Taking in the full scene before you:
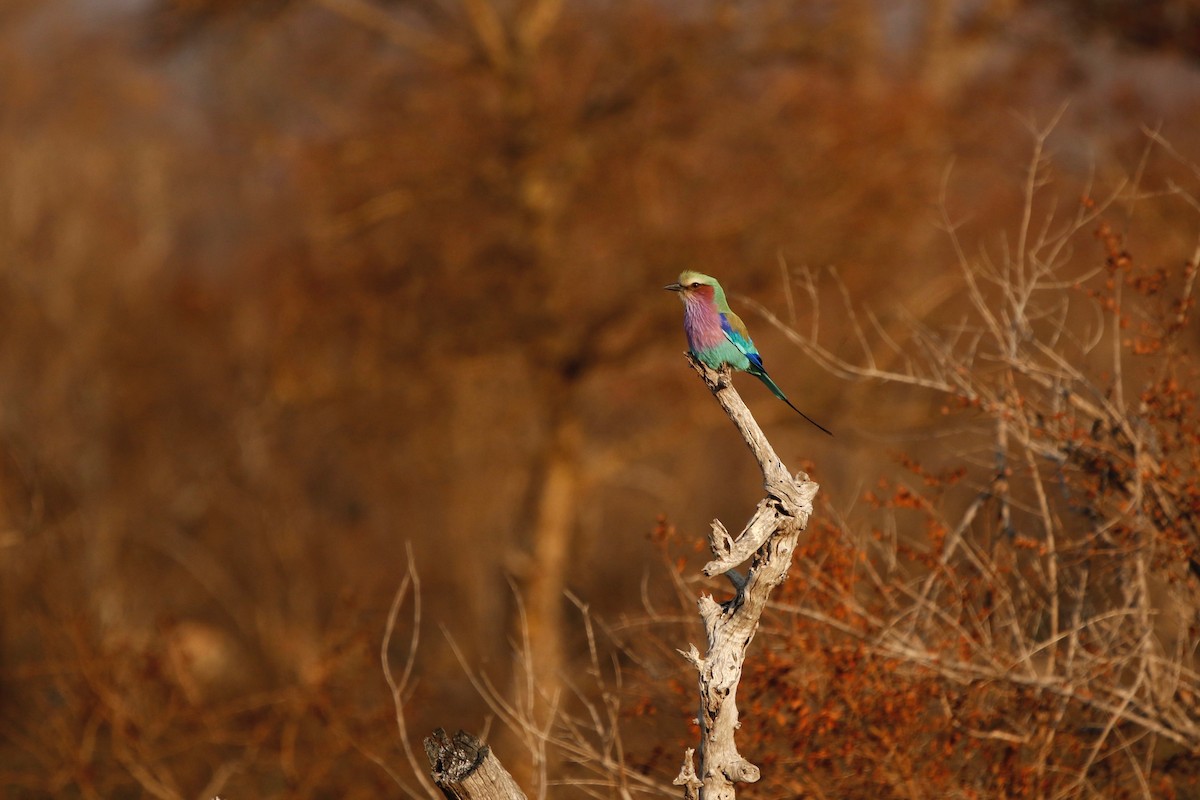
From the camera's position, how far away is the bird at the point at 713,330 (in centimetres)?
545

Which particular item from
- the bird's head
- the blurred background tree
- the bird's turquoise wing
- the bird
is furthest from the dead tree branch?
the blurred background tree

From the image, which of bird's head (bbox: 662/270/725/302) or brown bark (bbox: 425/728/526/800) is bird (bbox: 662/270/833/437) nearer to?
bird's head (bbox: 662/270/725/302)

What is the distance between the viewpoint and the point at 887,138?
1833cm

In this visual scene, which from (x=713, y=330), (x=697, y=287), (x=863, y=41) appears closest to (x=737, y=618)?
(x=713, y=330)

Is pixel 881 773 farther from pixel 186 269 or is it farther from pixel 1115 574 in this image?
pixel 186 269

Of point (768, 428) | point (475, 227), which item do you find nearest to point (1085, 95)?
point (768, 428)

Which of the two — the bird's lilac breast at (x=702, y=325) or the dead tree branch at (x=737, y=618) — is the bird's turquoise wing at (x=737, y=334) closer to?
the bird's lilac breast at (x=702, y=325)

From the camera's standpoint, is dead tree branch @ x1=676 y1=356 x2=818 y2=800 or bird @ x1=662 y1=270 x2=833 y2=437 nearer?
dead tree branch @ x1=676 y1=356 x2=818 y2=800

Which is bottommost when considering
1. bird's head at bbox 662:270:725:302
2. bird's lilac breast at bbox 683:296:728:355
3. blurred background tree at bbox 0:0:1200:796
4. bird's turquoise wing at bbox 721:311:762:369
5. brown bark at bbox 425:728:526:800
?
blurred background tree at bbox 0:0:1200:796

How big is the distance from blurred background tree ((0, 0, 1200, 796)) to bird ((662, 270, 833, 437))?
28.9 ft

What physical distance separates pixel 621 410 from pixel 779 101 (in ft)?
21.2

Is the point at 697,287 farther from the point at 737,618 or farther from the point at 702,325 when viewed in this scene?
the point at 737,618

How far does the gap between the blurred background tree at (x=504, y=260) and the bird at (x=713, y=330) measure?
8817 mm

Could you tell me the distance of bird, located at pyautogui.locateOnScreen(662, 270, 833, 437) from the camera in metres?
5.45
